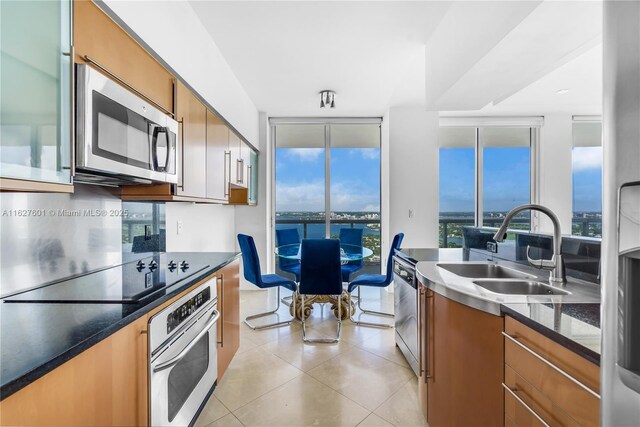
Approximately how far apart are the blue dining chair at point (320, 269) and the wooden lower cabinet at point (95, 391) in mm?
1681

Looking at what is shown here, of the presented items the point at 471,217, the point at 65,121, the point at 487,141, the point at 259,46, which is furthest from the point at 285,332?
the point at 487,141

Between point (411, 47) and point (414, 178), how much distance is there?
194 cm

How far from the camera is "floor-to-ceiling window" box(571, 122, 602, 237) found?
4602 mm

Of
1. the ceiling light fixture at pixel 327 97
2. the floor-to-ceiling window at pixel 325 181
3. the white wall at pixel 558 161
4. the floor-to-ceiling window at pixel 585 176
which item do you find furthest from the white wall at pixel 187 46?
the floor-to-ceiling window at pixel 585 176

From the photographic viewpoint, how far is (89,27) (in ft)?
3.64

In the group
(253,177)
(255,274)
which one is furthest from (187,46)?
(253,177)

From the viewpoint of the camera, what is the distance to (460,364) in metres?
1.28

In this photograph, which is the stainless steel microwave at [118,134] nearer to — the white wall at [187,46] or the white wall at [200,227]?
the white wall at [187,46]

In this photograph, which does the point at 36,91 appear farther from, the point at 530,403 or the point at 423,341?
the point at 423,341

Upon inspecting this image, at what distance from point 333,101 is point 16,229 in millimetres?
3275

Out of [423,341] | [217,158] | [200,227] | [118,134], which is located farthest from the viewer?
[200,227]

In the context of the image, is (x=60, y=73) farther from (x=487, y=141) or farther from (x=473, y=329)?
(x=487, y=141)

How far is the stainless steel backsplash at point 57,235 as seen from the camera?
1185mm

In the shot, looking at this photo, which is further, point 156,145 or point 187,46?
point 187,46
